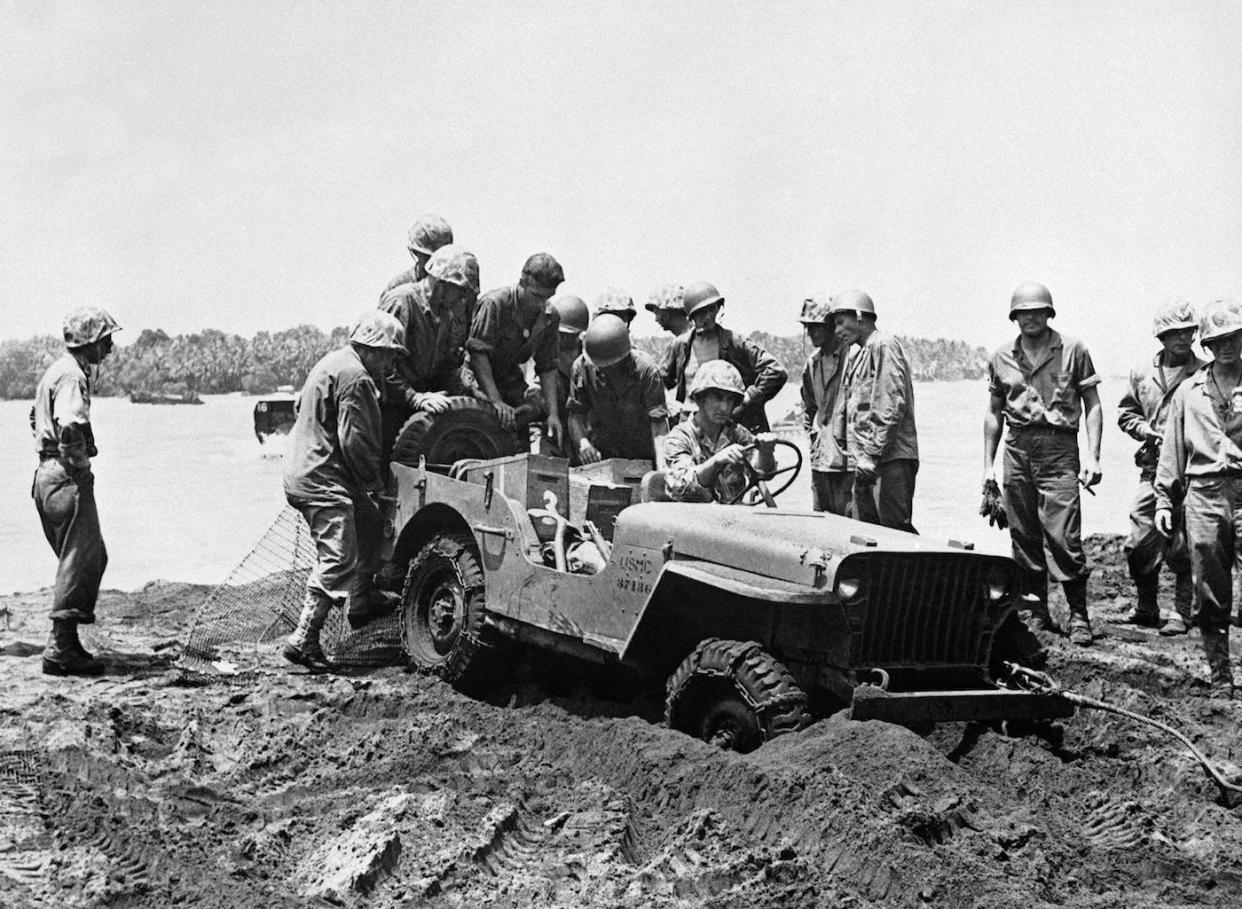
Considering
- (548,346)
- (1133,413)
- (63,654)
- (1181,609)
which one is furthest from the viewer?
(1133,413)

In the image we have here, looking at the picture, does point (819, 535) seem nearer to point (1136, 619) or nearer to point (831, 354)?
point (831, 354)

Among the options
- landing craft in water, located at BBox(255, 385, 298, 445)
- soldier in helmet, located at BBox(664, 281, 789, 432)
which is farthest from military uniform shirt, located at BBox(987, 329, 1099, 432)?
landing craft in water, located at BBox(255, 385, 298, 445)

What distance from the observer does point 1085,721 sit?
6430 millimetres

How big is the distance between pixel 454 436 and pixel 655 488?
6.01 feet

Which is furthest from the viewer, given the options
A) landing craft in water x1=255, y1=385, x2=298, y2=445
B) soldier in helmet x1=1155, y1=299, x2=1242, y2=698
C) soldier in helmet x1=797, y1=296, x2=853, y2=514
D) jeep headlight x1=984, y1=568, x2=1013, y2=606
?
landing craft in water x1=255, y1=385, x2=298, y2=445

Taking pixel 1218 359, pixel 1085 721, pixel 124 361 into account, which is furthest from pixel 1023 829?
pixel 124 361

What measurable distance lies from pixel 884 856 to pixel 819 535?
1.57 m

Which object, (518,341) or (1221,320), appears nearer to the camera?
(1221,320)

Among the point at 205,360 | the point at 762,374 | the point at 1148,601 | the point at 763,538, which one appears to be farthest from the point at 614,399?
the point at 205,360

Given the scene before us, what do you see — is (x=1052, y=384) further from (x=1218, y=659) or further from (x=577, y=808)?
(x=577, y=808)

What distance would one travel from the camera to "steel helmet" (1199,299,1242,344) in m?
7.41

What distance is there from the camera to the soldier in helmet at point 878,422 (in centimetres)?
866

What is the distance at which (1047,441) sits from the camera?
893cm

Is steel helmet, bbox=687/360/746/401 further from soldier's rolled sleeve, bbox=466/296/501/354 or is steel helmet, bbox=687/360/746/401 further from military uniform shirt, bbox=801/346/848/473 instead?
military uniform shirt, bbox=801/346/848/473
